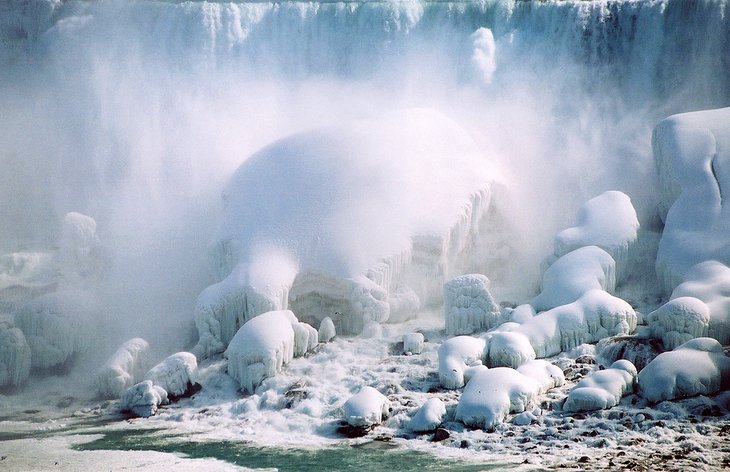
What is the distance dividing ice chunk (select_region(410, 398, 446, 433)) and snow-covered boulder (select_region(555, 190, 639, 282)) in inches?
206

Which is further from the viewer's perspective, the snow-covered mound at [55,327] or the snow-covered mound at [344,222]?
the snow-covered mound at [55,327]

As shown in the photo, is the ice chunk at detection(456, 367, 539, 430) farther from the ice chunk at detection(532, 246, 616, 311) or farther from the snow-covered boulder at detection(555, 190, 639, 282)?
the snow-covered boulder at detection(555, 190, 639, 282)

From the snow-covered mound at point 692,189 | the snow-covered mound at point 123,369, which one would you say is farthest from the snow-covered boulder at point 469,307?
the snow-covered mound at point 123,369

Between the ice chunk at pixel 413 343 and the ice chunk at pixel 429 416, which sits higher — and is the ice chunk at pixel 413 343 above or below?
above

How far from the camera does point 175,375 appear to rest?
535 inches

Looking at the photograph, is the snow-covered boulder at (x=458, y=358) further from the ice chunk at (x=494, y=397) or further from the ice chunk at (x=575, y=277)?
the ice chunk at (x=575, y=277)

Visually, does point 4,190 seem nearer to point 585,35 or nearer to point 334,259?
point 334,259

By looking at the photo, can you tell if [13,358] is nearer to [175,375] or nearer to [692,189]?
[175,375]

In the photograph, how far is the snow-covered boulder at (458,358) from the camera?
12703 mm

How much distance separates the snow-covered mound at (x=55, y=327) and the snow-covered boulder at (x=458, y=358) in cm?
634

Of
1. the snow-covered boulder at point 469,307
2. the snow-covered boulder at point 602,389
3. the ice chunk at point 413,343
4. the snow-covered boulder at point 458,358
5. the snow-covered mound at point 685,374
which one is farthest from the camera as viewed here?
the snow-covered boulder at point 469,307

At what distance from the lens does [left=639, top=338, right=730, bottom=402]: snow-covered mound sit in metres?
11.1

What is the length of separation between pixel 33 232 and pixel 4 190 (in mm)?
2089

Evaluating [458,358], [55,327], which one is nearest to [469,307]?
[458,358]
